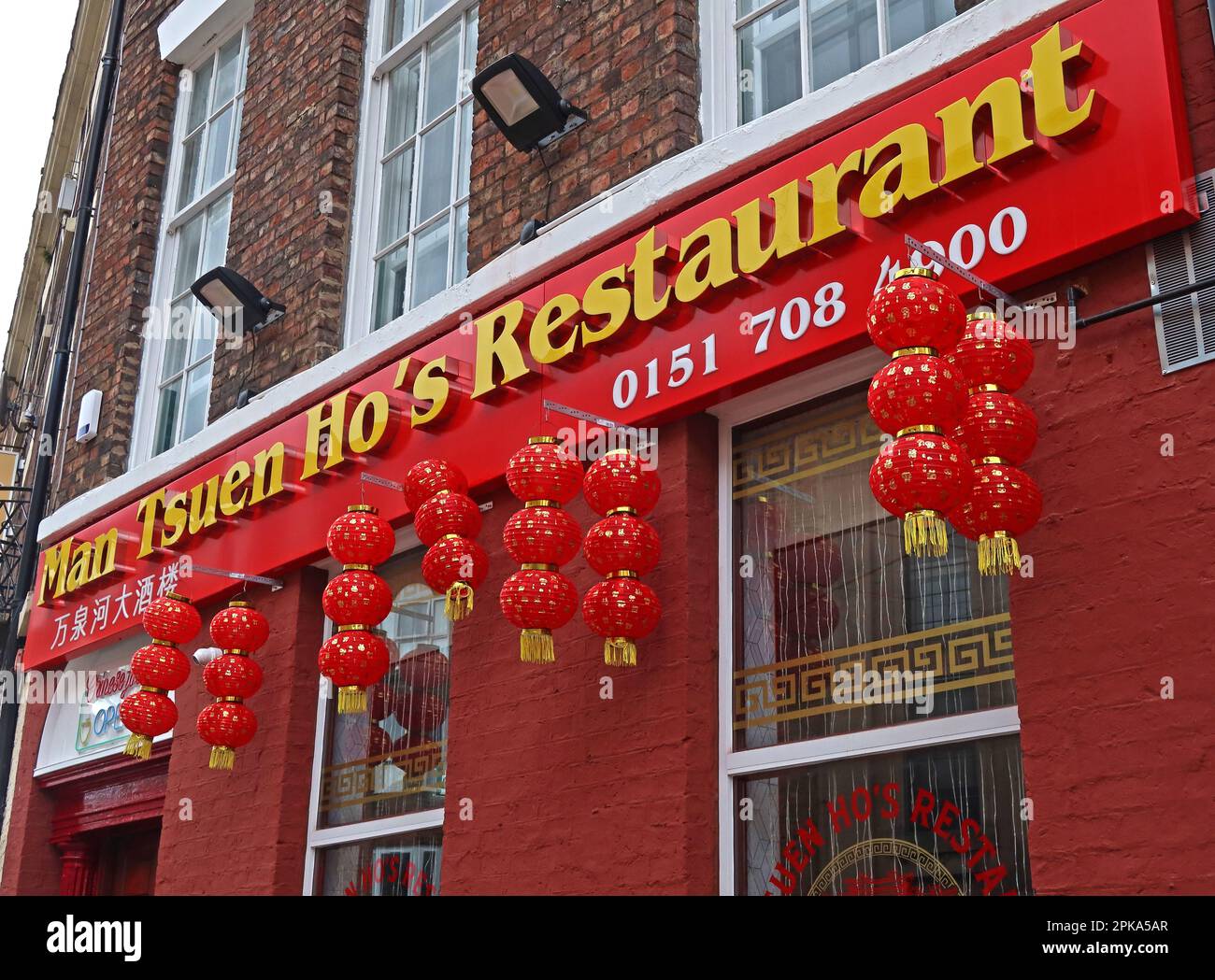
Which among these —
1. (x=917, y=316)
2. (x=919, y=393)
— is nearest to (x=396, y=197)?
(x=917, y=316)

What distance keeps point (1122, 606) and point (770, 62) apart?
333 centimetres

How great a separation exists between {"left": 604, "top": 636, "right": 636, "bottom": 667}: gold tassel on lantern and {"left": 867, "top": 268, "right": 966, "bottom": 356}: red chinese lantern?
5.21ft

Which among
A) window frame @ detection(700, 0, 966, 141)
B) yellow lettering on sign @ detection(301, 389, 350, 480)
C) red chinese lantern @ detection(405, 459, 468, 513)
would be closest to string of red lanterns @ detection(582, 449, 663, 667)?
red chinese lantern @ detection(405, 459, 468, 513)

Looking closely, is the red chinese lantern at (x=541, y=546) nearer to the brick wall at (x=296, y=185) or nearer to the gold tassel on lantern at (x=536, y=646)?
the gold tassel on lantern at (x=536, y=646)

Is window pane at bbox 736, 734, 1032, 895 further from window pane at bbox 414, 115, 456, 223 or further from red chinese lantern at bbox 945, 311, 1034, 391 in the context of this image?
window pane at bbox 414, 115, 456, 223

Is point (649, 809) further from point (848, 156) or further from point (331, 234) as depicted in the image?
point (331, 234)

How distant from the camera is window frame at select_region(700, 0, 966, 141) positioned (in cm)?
616

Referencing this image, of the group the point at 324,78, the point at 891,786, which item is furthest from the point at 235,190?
the point at 891,786

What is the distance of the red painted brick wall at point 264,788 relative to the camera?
276 inches

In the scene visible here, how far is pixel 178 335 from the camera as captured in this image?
32.4ft

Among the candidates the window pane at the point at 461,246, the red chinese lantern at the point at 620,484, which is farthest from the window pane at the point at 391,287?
the red chinese lantern at the point at 620,484

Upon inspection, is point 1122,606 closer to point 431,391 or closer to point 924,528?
point 924,528

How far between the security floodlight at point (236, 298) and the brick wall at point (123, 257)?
1695 mm

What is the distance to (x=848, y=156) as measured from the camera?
16.8 feet
